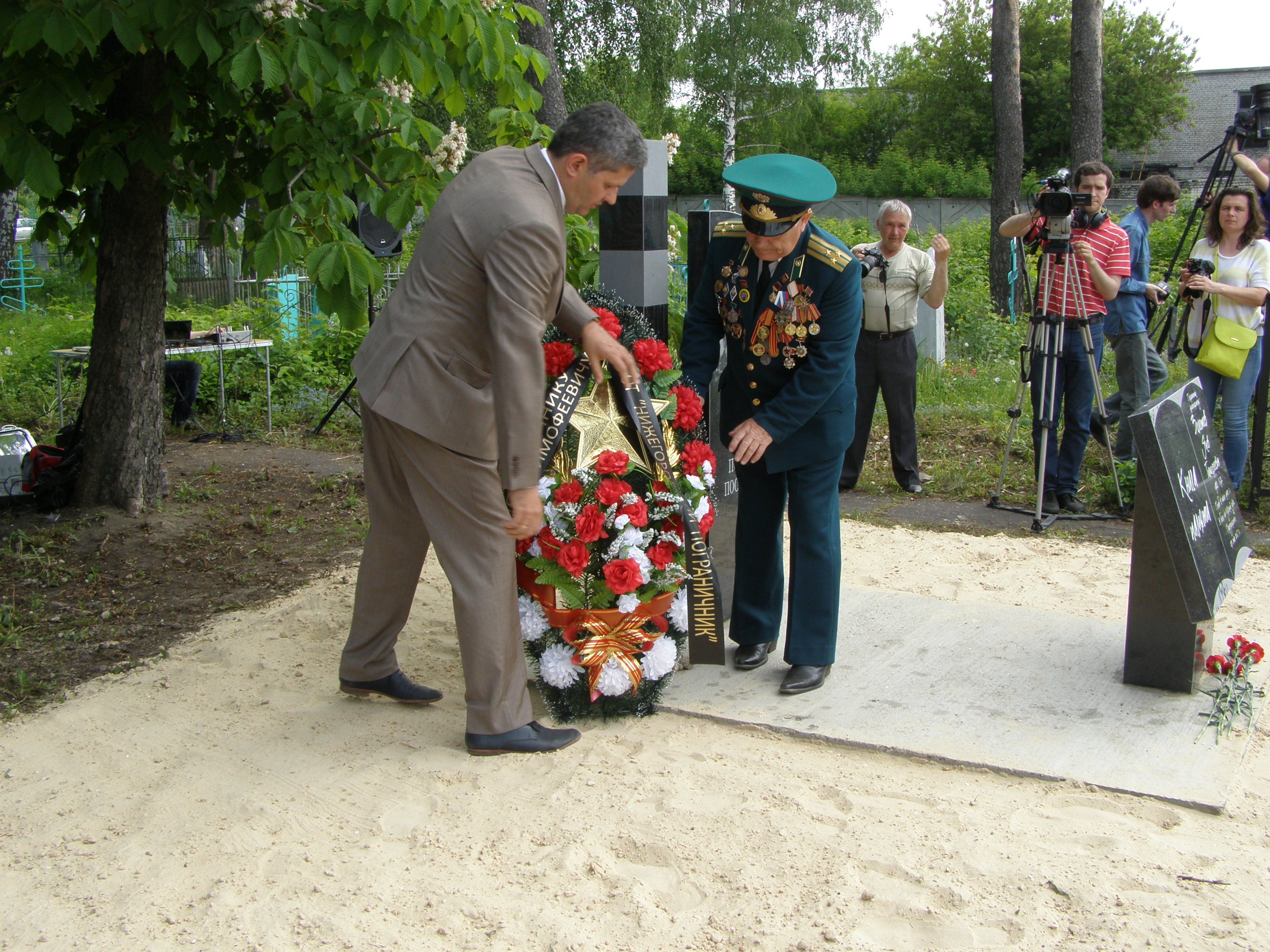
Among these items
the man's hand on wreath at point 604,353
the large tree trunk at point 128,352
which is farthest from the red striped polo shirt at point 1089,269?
the large tree trunk at point 128,352

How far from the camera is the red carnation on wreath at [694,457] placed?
3.46 meters

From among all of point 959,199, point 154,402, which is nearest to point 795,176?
point 154,402

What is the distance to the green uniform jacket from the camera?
3.41m

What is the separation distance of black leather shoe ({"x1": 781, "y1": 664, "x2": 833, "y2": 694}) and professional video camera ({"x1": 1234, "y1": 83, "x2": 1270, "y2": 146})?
5.63 meters

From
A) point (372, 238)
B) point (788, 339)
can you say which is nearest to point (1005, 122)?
point (372, 238)

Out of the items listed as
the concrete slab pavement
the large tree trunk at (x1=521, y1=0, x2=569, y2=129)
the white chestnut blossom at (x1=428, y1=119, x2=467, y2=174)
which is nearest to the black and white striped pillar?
the white chestnut blossom at (x1=428, y1=119, x2=467, y2=174)

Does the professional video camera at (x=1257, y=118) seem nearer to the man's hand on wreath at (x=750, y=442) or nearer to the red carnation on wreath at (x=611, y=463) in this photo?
the man's hand on wreath at (x=750, y=442)

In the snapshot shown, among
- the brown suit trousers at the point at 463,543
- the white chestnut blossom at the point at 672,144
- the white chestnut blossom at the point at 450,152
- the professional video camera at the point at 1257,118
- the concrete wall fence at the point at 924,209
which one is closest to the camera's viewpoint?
the brown suit trousers at the point at 463,543

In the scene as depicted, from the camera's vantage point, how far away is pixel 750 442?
11.0ft

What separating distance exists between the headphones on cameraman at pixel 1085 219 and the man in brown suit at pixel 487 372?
3887 mm

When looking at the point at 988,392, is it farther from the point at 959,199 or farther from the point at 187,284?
the point at 959,199

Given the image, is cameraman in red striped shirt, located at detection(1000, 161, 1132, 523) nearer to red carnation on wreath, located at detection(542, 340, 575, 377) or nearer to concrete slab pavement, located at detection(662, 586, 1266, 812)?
concrete slab pavement, located at detection(662, 586, 1266, 812)

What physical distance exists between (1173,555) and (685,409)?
165 cm

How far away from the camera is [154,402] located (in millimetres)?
5797
